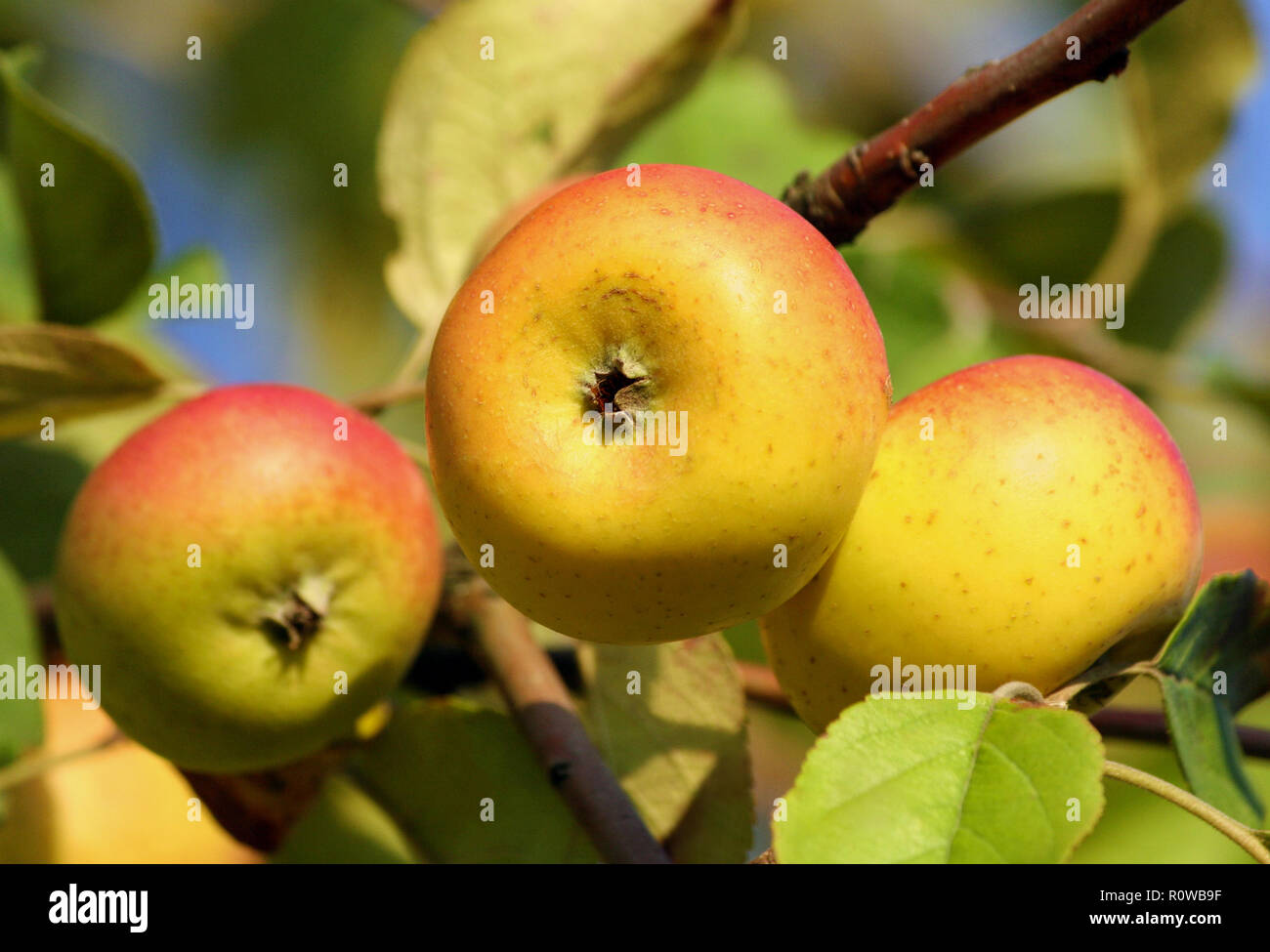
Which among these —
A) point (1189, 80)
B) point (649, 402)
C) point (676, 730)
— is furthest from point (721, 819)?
point (1189, 80)

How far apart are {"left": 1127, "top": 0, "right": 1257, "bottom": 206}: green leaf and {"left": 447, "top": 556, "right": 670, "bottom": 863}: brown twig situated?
1.07 metres

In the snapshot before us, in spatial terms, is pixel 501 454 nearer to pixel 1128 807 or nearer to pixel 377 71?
pixel 1128 807

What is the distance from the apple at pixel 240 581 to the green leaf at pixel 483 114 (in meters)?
0.38

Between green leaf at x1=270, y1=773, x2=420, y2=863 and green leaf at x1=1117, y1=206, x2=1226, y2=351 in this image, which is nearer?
green leaf at x1=270, y1=773, x2=420, y2=863

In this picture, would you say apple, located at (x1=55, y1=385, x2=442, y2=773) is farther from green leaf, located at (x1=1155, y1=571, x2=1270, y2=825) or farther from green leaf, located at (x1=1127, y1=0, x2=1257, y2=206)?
green leaf, located at (x1=1127, y1=0, x2=1257, y2=206)

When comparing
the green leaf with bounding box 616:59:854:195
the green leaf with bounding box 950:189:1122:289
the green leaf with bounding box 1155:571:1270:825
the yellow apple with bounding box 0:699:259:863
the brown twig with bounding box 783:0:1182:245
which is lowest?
the yellow apple with bounding box 0:699:259:863

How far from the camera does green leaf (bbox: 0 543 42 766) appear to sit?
40.1 inches

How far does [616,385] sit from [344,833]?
71 cm

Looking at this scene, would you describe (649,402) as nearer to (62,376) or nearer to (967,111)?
(967,111)

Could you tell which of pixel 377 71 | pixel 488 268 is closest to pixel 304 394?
pixel 488 268

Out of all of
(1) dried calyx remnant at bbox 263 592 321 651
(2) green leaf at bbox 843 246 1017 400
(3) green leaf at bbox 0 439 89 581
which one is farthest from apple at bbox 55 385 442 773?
(2) green leaf at bbox 843 246 1017 400

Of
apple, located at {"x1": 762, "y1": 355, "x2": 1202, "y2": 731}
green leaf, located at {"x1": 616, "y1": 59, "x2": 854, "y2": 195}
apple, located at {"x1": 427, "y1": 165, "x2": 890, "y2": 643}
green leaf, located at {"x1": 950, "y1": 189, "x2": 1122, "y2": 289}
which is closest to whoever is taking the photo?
apple, located at {"x1": 427, "y1": 165, "x2": 890, "y2": 643}

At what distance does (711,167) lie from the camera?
1.67 m

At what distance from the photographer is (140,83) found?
205cm
